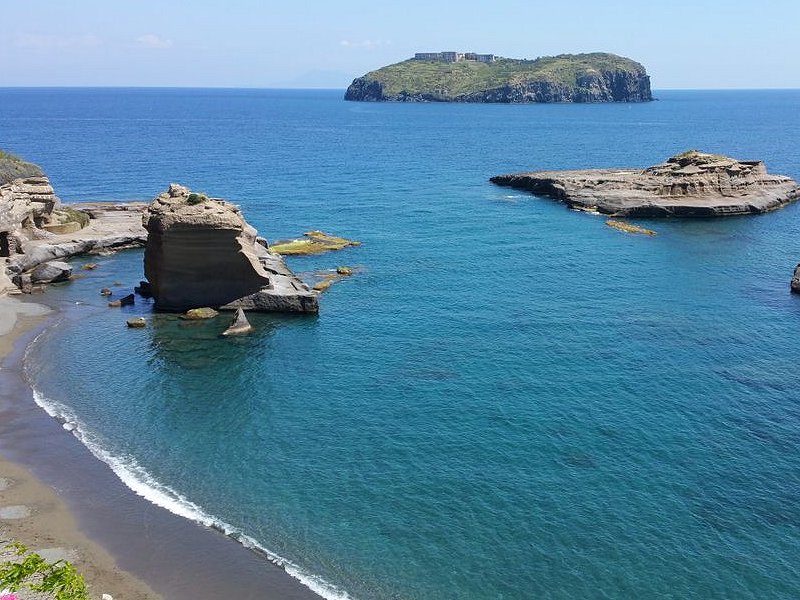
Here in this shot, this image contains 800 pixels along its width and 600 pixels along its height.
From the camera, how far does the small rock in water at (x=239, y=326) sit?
2653 inches

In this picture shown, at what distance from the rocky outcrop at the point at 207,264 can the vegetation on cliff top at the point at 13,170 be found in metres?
52.0

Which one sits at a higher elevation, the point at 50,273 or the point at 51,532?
the point at 50,273

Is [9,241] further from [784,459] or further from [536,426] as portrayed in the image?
[784,459]

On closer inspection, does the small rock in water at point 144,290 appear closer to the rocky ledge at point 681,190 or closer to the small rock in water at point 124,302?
the small rock in water at point 124,302

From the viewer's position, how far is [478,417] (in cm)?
5088

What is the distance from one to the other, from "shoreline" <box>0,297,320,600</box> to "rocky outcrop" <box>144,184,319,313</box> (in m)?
25.3

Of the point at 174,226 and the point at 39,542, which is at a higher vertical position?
the point at 174,226

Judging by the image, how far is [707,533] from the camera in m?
38.8

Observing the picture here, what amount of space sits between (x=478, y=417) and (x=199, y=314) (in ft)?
104

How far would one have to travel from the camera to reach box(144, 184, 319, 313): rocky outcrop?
71.6 m

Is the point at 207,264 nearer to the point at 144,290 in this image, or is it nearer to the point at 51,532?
the point at 144,290

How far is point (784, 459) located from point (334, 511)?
85.0ft

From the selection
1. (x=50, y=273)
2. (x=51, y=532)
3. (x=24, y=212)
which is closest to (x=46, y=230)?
(x=24, y=212)

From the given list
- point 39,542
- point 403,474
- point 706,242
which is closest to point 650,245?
point 706,242
